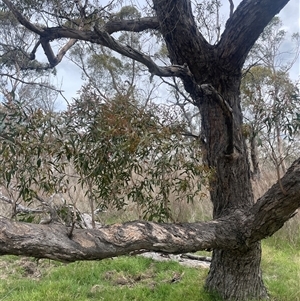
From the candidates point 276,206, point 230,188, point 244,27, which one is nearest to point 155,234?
point 276,206

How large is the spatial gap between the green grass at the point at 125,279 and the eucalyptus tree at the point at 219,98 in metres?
0.40

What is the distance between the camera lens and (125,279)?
12.6 ft

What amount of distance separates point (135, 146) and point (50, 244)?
2.32 feet

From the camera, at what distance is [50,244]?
1.64 metres

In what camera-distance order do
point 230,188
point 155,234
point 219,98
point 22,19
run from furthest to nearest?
point 230,188 < point 22,19 < point 219,98 < point 155,234

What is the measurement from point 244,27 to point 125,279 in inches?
104

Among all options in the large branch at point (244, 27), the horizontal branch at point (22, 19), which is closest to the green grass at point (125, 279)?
the large branch at point (244, 27)

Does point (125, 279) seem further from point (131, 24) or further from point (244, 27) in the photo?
point (244, 27)

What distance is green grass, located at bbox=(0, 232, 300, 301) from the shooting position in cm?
329

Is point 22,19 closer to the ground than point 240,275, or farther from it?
farther from it

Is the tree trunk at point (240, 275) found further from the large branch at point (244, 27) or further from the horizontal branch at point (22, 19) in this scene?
the horizontal branch at point (22, 19)

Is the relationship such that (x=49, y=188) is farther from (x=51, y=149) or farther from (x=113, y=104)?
(x=113, y=104)

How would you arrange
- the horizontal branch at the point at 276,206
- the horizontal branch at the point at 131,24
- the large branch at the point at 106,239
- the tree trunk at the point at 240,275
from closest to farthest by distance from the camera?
the large branch at the point at 106,239, the horizontal branch at the point at 276,206, the tree trunk at the point at 240,275, the horizontal branch at the point at 131,24

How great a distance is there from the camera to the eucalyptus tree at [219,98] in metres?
2.46
